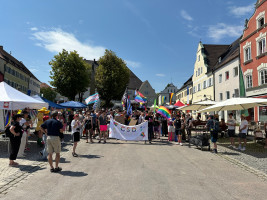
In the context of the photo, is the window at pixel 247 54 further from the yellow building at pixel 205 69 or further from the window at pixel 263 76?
the yellow building at pixel 205 69

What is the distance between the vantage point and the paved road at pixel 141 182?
183 inches

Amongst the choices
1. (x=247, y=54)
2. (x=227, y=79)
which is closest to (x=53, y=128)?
(x=247, y=54)

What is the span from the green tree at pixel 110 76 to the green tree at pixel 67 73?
3.70 meters

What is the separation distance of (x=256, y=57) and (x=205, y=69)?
16.4 metres

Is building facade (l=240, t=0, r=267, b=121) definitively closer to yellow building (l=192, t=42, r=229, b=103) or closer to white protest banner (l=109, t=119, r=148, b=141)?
yellow building (l=192, t=42, r=229, b=103)

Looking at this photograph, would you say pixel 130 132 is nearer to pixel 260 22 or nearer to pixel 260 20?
pixel 260 22

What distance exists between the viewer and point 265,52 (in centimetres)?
1988

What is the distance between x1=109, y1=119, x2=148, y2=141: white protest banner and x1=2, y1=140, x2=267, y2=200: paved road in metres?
5.32

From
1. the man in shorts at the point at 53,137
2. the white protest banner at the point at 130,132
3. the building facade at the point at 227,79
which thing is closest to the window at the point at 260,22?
the building facade at the point at 227,79

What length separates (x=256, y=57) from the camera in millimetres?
21547

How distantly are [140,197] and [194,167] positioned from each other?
3416mm

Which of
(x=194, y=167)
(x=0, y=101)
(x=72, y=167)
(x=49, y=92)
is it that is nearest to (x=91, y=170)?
(x=72, y=167)

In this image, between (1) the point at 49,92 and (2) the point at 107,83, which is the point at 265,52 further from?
(1) the point at 49,92

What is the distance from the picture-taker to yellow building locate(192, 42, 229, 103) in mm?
36606
